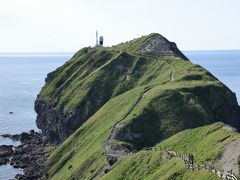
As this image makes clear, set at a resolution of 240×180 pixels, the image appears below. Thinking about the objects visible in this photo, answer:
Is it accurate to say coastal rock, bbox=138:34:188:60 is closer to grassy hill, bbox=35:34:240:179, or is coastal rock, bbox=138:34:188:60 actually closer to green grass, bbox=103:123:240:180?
grassy hill, bbox=35:34:240:179

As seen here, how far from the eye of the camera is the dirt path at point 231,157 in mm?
56094

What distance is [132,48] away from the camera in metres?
189

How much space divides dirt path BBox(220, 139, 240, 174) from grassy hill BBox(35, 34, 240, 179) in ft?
5.04

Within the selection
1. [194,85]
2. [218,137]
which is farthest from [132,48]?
[218,137]

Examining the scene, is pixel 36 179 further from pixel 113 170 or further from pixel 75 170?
pixel 113 170


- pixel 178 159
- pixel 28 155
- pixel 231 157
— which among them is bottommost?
pixel 28 155

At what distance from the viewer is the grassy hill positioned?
252 ft

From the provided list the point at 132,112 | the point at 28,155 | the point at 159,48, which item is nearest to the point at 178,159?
the point at 132,112

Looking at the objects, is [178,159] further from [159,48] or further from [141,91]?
[159,48]

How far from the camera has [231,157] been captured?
58438 millimetres

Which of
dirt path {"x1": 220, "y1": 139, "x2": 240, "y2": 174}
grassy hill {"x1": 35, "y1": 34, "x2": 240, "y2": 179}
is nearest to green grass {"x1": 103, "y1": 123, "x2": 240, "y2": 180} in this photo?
grassy hill {"x1": 35, "y1": 34, "x2": 240, "y2": 179}

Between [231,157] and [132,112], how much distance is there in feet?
182

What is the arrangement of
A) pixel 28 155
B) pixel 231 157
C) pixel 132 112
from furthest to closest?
pixel 28 155
pixel 132 112
pixel 231 157

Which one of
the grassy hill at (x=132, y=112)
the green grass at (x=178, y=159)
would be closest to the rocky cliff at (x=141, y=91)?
the grassy hill at (x=132, y=112)
